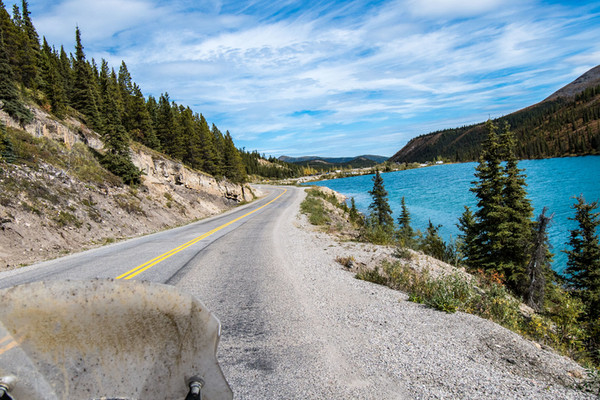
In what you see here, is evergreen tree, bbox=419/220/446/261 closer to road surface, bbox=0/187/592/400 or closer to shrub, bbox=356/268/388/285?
shrub, bbox=356/268/388/285

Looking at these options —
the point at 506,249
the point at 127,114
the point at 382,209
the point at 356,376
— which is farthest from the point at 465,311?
the point at 127,114

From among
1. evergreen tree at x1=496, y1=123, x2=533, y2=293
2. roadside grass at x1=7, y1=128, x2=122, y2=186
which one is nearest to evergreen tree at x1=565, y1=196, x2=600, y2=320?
evergreen tree at x1=496, y1=123, x2=533, y2=293

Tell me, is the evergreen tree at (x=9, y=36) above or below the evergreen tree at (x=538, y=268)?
above

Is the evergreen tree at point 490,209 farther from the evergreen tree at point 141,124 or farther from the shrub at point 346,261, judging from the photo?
the evergreen tree at point 141,124

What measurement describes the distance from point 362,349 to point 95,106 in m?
36.6

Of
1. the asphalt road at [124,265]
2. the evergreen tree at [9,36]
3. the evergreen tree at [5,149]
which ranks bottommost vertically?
the asphalt road at [124,265]

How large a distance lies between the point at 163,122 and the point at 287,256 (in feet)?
135

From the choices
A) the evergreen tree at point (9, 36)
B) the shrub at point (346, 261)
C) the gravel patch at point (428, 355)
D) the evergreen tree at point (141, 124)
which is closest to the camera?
the gravel patch at point (428, 355)

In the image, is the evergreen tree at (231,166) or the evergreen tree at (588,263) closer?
the evergreen tree at (588,263)

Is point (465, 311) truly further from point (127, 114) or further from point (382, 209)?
point (127, 114)

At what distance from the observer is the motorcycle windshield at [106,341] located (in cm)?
170

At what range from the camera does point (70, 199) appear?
15.3 meters

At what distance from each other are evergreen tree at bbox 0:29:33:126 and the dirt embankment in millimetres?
458

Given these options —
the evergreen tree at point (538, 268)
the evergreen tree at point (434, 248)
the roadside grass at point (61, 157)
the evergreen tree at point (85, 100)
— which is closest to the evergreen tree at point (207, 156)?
the evergreen tree at point (85, 100)
